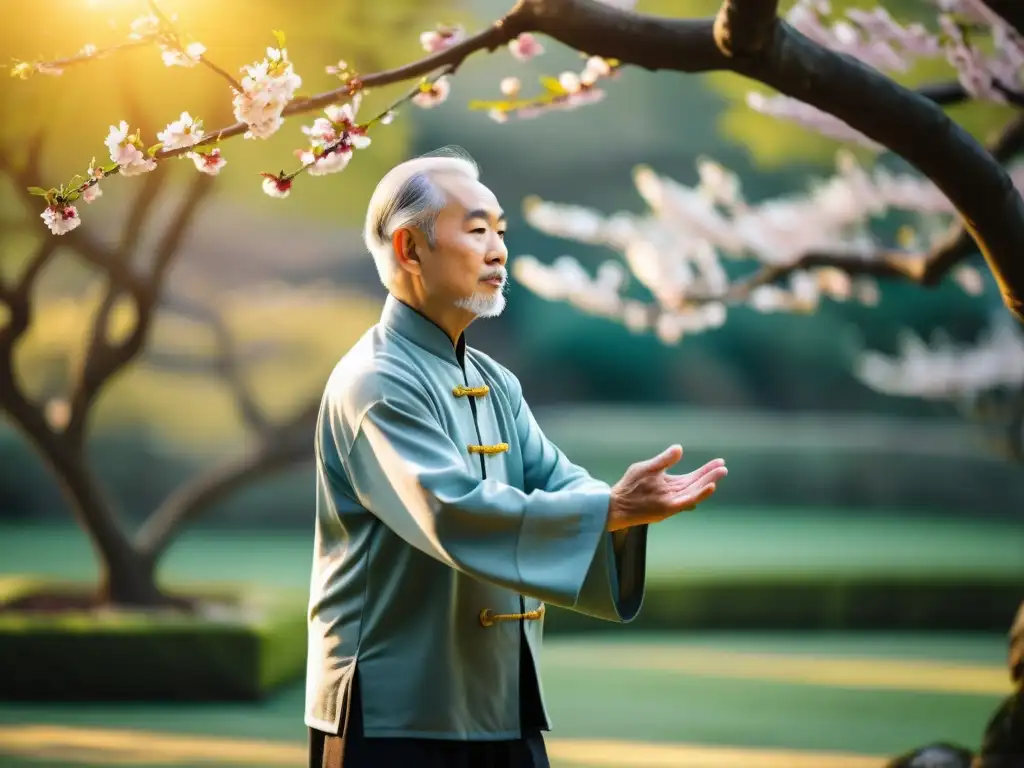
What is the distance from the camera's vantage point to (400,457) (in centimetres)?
175

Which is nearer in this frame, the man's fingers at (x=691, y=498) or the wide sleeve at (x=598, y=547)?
the man's fingers at (x=691, y=498)

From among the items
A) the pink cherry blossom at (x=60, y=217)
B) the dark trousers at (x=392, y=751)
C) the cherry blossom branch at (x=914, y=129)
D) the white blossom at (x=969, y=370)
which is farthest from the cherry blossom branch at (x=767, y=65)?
the white blossom at (x=969, y=370)

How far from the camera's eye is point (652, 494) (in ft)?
5.60

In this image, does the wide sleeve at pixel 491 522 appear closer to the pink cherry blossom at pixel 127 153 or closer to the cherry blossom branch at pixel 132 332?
the pink cherry blossom at pixel 127 153

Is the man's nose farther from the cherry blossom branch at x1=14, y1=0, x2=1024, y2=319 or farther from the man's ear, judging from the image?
the cherry blossom branch at x1=14, y1=0, x2=1024, y2=319

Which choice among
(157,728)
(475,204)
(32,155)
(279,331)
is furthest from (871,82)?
(279,331)

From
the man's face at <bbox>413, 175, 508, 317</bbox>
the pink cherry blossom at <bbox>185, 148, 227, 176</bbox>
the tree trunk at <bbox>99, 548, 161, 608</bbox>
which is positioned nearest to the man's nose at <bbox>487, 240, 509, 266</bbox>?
the man's face at <bbox>413, 175, 508, 317</bbox>

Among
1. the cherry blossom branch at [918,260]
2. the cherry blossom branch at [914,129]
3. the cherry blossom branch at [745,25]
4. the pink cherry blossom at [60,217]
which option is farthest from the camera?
the cherry blossom branch at [918,260]

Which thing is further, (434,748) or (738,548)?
(738,548)

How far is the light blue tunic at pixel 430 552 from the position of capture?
1.72 m

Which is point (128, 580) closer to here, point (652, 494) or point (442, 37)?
point (442, 37)

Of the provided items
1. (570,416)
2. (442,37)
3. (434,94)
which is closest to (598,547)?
(434,94)

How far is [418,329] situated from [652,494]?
452mm

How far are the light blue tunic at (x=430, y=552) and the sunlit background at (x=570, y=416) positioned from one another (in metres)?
2.51
